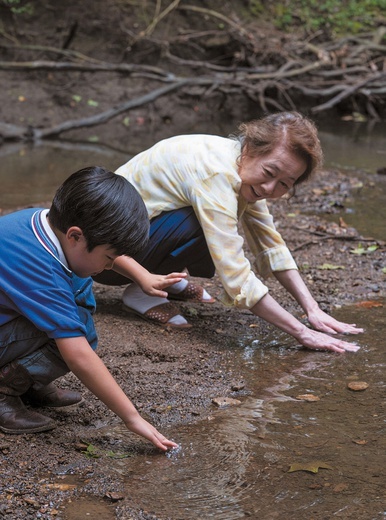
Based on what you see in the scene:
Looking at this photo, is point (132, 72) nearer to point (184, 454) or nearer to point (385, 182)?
point (385, 182)

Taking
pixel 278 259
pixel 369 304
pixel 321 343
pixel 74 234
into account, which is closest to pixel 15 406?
pixel 74 234

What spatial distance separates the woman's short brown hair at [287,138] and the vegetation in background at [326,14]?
9187 millimetres

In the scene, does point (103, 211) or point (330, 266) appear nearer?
point (103, 211)

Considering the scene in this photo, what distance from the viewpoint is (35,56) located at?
11086 millimetres

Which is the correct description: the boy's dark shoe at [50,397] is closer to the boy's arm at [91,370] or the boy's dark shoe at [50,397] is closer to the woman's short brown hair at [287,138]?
the boy's arm at [91,370]

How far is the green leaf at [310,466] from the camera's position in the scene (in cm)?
229

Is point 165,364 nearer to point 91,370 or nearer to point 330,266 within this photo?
point 91,370

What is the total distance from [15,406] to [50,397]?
0.20 metres

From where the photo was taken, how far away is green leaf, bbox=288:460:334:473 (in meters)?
2.29

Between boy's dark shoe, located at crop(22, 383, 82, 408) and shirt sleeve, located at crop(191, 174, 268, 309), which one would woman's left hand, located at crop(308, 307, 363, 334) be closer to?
shirt sleeve, located at crop(191, 174, 268, 309)

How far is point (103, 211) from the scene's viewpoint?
2154 millimetres

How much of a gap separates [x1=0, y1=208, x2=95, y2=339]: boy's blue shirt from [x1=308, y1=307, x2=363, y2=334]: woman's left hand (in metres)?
1.55

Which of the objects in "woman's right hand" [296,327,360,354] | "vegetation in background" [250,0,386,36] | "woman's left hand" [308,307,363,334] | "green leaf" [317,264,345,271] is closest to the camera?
"woman's right hand" [296,327,360,354]

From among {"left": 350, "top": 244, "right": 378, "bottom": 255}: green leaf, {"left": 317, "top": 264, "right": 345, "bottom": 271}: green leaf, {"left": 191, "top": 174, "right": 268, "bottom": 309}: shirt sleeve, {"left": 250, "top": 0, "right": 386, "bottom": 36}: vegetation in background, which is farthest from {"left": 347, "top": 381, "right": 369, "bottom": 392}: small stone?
{"left": 250, "top": 0, "right": 386, "bottom": 36}: vegetation in background
